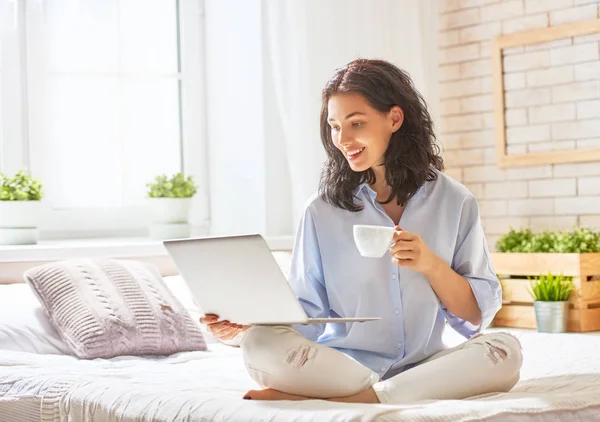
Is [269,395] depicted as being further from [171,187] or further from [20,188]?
[171,187]

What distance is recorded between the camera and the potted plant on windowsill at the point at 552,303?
11.3ft

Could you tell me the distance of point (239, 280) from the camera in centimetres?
177

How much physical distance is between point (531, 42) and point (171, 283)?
1.75m

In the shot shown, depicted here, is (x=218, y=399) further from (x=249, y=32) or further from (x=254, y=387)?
(x=249, y=32)

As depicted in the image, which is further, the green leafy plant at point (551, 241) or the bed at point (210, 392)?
the green leafy plant at point (551, 241)

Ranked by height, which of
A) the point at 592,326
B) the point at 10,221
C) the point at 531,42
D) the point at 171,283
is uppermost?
the point at 531,42

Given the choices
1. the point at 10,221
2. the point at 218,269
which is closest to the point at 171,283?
the point at 10,221

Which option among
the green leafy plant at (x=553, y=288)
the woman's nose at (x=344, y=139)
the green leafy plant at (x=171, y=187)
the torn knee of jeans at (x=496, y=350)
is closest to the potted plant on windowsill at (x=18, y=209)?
the green leafy plant at (x=171, y=187)

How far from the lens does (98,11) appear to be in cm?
391

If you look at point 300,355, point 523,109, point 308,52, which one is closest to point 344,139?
point 300,355

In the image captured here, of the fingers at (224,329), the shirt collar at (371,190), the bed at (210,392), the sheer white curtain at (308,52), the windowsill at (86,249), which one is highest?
the sheer white curtain at (308,52)

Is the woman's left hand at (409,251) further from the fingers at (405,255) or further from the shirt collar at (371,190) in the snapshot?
the shirt collar at (371,190)

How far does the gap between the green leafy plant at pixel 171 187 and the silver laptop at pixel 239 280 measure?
6.24 ft

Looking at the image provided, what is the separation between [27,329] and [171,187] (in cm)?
115
